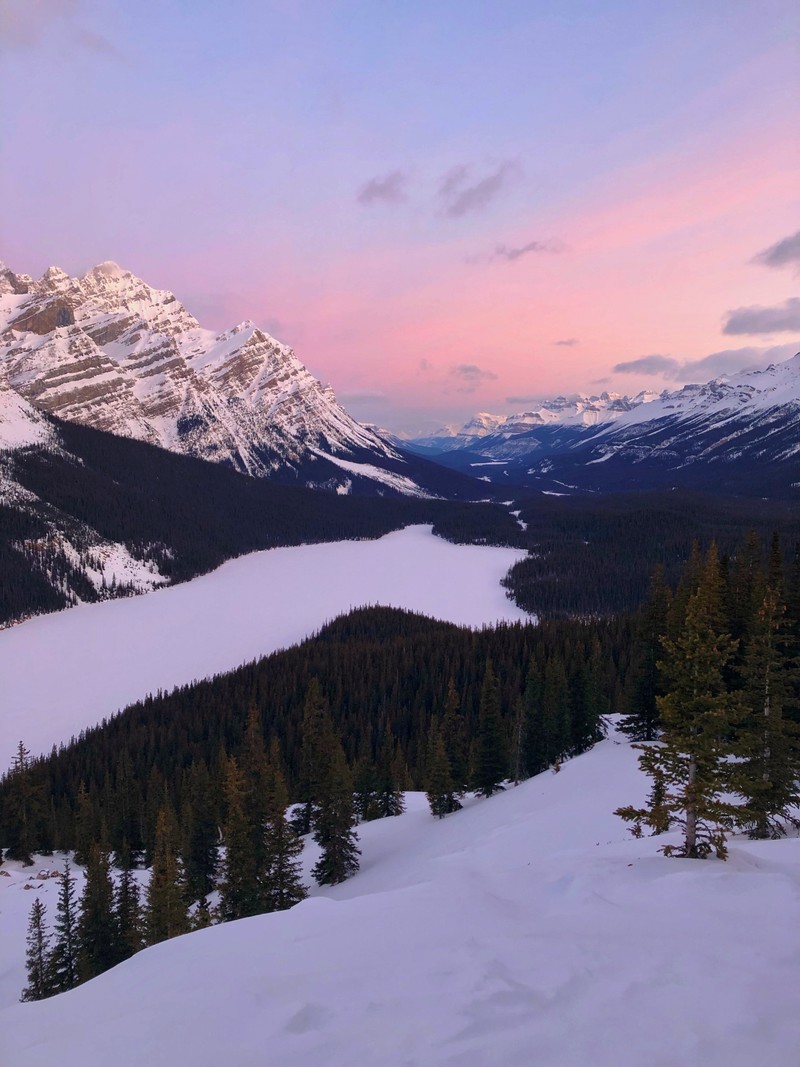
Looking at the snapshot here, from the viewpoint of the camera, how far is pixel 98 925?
32.9 meters

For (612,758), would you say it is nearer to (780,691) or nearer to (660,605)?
(660,605)

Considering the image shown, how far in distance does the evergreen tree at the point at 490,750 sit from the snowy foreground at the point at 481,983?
1123 inches

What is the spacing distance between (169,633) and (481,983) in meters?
139

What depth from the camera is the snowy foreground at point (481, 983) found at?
8.04 meters

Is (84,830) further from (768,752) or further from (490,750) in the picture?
(768,752)

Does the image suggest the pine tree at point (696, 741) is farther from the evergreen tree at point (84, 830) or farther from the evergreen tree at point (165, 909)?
the evergreen tree at point (84, 830)

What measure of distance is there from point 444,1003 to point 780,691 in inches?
882

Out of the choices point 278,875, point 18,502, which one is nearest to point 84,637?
point 18,502

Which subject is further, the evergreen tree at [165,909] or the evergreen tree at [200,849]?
the evergreen tree at [200,849]

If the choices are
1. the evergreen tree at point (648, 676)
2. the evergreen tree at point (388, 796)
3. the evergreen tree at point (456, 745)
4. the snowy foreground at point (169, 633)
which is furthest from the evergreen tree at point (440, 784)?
the snowy foreground at point (169, 633)

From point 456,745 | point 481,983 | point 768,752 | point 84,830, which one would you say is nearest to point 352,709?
point 456,745

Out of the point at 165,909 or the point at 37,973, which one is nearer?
A: the point at 165,909

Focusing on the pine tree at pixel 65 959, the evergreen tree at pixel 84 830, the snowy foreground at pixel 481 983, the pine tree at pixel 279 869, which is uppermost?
the snowy foreground at pixel 481 983

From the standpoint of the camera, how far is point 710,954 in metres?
10.2
